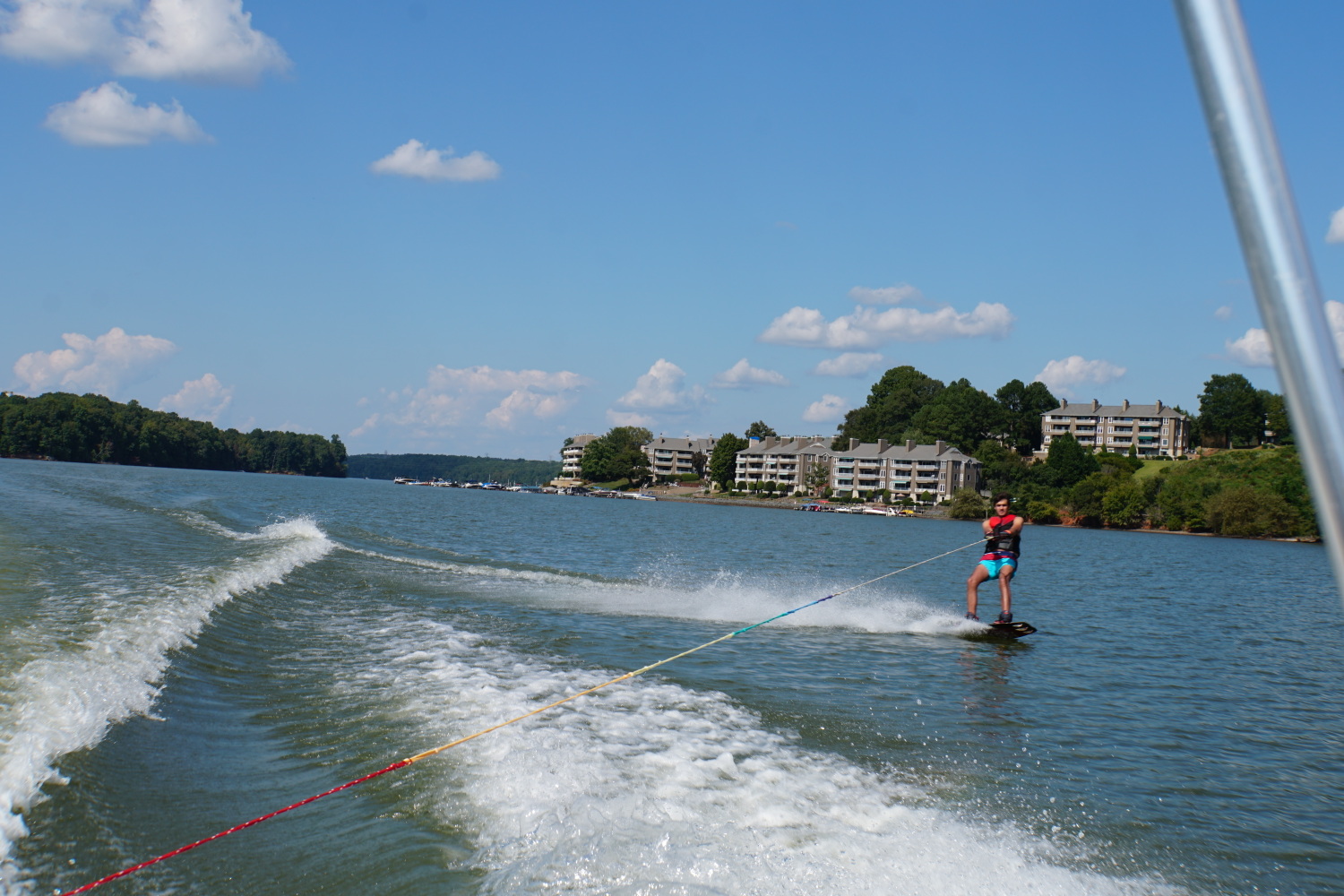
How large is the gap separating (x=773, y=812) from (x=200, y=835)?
3.20 meters

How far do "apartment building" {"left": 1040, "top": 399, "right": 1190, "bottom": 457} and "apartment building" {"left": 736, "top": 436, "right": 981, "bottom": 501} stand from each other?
1945 centimetres

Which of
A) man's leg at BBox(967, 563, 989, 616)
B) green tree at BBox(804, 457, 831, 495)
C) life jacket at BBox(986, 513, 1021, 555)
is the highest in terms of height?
green tree at BBox(804, 457, 831, 495)

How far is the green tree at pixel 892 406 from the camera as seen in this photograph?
476 feet

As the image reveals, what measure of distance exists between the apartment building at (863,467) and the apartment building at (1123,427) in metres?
19.4

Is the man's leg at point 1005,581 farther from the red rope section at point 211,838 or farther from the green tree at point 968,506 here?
the green tree at point 968,506

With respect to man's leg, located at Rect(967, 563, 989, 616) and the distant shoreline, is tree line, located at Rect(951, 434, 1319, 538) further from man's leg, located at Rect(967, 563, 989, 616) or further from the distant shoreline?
man's leg, located at Rect(967, 563, 989, 616)

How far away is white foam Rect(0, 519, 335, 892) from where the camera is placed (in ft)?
17.9

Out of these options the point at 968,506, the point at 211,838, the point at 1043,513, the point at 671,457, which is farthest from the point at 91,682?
the point at 671,457

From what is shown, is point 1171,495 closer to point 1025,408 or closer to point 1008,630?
point 1025,408

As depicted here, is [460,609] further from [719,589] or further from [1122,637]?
[1122,637]

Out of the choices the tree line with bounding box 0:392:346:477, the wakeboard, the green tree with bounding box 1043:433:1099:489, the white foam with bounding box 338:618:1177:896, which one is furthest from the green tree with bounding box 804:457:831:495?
the white foam with bounding box 338:618:1177:896

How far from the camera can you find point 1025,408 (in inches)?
5531

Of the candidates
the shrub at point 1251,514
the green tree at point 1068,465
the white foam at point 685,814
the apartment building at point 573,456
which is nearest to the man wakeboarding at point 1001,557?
the white foam at point 685,814

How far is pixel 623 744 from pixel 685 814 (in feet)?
4.78
